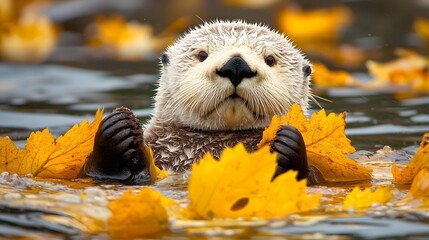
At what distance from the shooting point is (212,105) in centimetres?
506

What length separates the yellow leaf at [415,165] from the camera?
4.46 m

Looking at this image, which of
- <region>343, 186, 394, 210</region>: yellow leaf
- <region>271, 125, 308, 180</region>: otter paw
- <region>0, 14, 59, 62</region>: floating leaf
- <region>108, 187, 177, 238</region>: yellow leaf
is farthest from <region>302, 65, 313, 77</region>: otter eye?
<region>0, 14, 59, 62</region>: floating leaf

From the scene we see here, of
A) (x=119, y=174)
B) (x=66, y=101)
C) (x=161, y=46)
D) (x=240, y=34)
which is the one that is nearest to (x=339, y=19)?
(x=161, y=46)

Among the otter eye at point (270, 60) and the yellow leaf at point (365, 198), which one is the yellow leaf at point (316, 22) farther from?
the yellow leaf at point (365, 198)

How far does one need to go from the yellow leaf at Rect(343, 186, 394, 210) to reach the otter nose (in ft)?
3.30

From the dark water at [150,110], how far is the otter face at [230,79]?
50 centimetres

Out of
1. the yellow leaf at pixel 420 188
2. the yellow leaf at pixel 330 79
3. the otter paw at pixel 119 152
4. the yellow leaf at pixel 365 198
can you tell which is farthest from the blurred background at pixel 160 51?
the yellow leaf at pixel 365 198

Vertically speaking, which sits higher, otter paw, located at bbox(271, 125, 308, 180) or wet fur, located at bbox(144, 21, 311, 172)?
wet fur, located at bbox(144, 21, 311, 172)

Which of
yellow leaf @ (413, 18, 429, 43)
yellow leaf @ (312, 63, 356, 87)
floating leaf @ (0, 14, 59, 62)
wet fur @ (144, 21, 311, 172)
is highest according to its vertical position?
yellow leaf @ (413, 18, 429, 43)

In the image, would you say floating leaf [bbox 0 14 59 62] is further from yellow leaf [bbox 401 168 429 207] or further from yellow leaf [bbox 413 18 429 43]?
yellow leaf [bbox 401 168 429 207]

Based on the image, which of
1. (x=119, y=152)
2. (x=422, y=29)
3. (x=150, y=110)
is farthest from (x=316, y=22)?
(x=119, y=152)

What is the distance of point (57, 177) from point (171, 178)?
0.62 metres

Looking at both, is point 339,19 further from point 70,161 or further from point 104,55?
point 70,161

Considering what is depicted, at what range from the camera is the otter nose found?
477 cm
